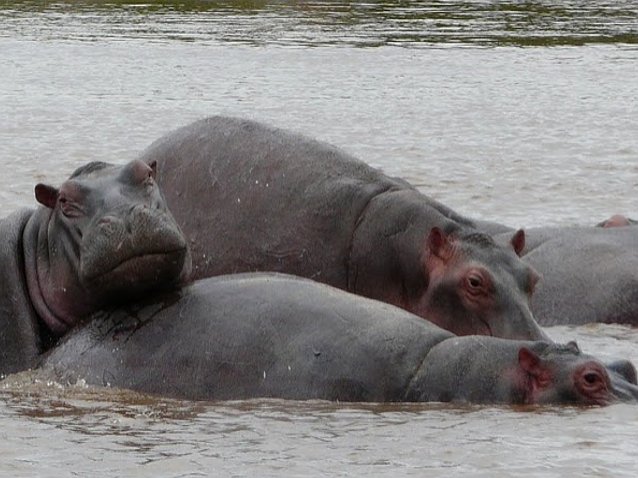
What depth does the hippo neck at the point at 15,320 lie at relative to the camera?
6496mm

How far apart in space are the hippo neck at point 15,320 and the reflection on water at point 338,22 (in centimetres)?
1876

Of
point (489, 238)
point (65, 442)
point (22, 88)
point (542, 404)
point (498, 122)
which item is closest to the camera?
point (65, 442)

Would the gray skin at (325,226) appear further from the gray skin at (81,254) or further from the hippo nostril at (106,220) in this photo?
the hippo nostril at (106,220)

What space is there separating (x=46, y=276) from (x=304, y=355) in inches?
47.2

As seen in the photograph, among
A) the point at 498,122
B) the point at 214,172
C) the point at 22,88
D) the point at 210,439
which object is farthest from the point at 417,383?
the point at 22,88

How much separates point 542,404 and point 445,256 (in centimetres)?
159

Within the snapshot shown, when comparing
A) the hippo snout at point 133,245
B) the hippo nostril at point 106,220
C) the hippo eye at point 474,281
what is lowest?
the hippo eye at point 474,281

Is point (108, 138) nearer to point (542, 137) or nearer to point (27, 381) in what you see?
point (542, 137)

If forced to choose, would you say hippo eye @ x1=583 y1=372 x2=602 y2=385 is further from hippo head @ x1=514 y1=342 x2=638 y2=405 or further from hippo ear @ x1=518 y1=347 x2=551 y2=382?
hippo ear @ x1=518 y1=347 x2=551 y2=382

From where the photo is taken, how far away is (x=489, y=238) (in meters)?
7.25

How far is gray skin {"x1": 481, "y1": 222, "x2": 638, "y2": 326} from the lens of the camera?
8.73 meters

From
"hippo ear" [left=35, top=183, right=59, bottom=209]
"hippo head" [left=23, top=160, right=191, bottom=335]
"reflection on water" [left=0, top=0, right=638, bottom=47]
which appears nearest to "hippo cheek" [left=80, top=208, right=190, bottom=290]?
"hippo head" [left=23, top=160, right=191, bottom=335]

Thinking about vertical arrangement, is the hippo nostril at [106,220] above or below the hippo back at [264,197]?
above

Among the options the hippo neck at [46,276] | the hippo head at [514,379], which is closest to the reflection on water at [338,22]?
the hippo neck at [46,276]
